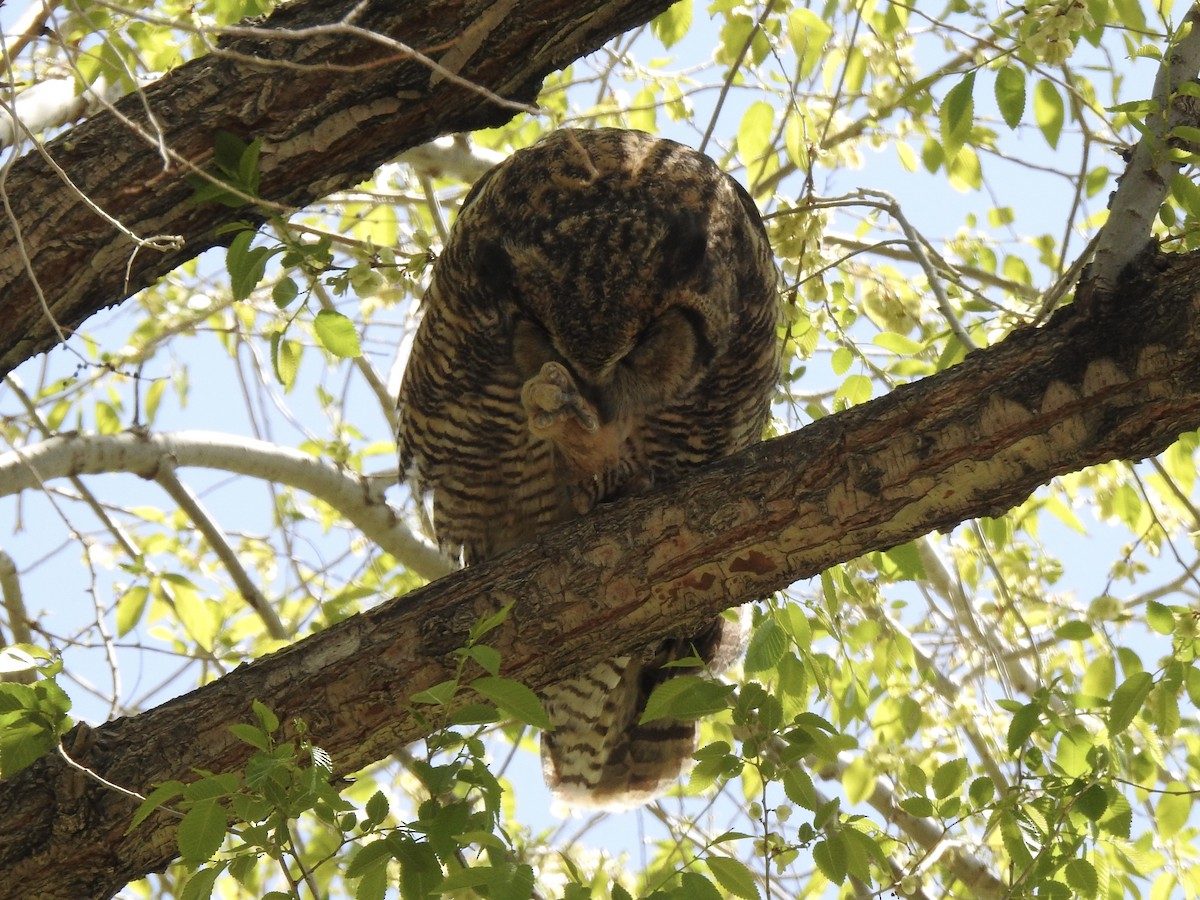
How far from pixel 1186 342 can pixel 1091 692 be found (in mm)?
1169

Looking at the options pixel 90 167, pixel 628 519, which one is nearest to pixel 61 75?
pixel 90 167

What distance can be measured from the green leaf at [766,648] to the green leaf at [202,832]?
116cm

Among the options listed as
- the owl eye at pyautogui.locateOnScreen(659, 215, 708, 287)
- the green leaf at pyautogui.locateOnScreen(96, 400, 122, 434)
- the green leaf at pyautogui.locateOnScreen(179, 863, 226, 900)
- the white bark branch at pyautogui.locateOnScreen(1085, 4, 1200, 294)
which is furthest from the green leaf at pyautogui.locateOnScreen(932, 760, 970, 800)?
the green leaf at pyautogui.locateOnScreen(96, 400, 122, 434)

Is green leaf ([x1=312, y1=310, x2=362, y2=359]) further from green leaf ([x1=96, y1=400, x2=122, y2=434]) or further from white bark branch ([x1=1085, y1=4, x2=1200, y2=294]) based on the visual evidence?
green leaf ([x1=96, y1=400, x2=122, y2=434])

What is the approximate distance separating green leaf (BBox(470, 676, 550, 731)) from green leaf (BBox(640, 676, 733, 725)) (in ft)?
1.09

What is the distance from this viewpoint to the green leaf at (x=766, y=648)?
8.25ft

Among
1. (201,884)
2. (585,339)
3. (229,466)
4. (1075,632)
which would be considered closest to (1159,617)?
(1075,632)

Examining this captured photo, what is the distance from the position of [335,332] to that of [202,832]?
1.09 meters

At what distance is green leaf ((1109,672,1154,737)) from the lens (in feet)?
7.20

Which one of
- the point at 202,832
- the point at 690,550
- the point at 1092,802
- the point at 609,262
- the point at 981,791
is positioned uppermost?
the point at 609,262

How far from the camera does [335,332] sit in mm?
2477

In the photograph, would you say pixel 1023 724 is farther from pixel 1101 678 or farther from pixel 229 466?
pixel 229 466

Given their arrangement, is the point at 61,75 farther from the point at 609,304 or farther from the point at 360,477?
the point at 609,304

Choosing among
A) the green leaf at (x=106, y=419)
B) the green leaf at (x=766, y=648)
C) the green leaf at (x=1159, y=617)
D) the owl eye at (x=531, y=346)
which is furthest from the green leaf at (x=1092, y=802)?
the green leaf at (x=106, y=419)
